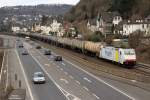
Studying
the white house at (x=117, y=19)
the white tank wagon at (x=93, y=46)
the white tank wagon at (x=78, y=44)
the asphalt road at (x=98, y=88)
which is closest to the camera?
the asphalt road at (x=98, y=88)

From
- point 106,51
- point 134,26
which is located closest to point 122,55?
point 106,51

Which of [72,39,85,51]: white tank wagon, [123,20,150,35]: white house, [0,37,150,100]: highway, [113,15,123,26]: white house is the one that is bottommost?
[0,37,150,100]: highway

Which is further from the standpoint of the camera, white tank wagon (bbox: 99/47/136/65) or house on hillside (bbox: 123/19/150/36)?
house on hillside (bbox: 123/19/150/36)

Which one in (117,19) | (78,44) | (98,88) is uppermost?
(117,19)

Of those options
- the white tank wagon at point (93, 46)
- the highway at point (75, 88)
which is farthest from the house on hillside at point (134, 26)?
the highway at point (75, 88)

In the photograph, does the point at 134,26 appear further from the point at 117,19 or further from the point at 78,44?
the point at 78,44

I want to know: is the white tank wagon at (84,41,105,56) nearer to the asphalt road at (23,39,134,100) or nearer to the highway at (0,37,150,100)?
the highway at (0,37,150,100)

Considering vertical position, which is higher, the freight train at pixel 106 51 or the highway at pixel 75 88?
the freight train at pixel 106 51

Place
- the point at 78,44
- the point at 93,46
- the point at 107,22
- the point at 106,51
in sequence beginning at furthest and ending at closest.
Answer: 1. the point at 107,22
2. the point at 78,44
3. the point at 93,46
4. the point at 106,51

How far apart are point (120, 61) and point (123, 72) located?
823 centimetres

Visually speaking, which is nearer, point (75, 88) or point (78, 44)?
point (75, 88)

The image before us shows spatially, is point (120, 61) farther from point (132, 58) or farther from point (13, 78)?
point (13, 78)

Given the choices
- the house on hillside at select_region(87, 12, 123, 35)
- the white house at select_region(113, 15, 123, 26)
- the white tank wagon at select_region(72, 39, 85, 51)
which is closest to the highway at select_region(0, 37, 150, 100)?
the white tank wagon at select_region(72, 39, 85, 51)

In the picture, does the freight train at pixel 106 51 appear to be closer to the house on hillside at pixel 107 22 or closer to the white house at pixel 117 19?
the house on hillside at pixel 107 22
